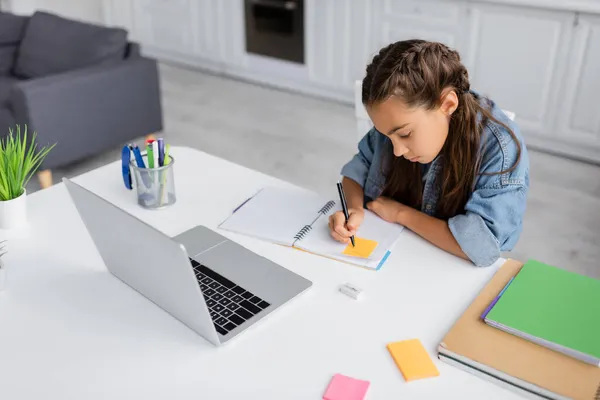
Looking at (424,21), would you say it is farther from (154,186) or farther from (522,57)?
(154,186)

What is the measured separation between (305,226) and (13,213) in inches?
25.3

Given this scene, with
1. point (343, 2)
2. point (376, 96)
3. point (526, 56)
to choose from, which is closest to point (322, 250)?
point (376, 96)

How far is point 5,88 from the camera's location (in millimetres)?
3404

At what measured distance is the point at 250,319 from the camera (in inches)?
43.1

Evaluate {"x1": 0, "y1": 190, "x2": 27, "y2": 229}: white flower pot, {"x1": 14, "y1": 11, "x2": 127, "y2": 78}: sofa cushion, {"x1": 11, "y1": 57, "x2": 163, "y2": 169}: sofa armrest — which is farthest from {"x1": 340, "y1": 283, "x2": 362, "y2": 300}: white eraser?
{"x1": 14, "y1": 11, "x2": 127, "y2": 78}: sofa cushion

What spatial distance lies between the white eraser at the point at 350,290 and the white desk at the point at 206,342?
1cm

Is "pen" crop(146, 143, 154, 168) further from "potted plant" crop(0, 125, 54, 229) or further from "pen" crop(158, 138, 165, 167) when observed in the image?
"potted plant" crop(0, 125, 54, 229)

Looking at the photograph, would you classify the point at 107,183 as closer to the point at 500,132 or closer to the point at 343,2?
the point at 500,132

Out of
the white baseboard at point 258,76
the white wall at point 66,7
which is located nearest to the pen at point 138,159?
the white baseboard at point 258,76

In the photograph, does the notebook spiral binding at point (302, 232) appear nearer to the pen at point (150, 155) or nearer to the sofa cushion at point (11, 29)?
the pen at point (150, 155)

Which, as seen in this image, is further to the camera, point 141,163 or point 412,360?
point 141,163

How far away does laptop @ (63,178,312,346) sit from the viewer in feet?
3.21

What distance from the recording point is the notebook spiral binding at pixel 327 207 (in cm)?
145

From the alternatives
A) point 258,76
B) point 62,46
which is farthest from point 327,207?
point 258,76
